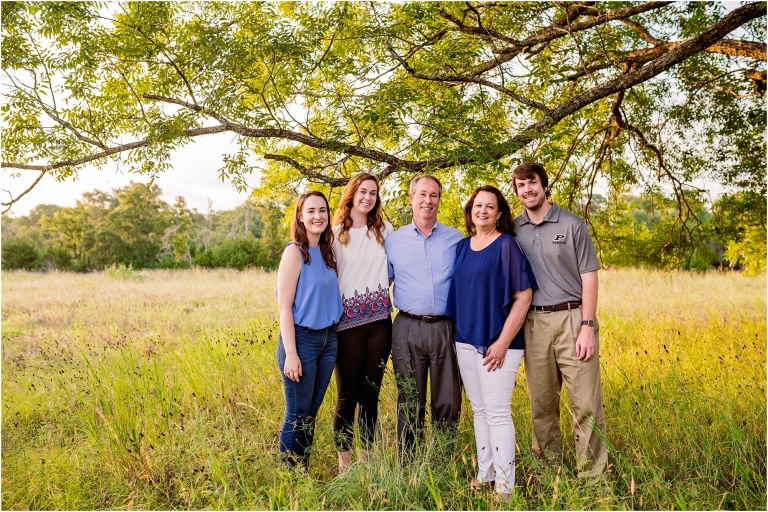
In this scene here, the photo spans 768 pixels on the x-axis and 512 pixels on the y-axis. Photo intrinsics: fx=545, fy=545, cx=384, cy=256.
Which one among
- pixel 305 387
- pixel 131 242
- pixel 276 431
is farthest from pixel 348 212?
pixel 131 242

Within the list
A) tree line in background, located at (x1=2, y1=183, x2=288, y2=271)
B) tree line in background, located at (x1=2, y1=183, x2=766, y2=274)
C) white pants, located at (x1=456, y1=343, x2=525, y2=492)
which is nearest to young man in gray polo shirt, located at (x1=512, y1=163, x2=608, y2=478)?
white pants, located at (x1=456, y1=343, x2=525, y2=492)

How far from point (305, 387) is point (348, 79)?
4249mm

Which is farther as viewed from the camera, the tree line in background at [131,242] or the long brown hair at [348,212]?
the tree line in background at [131,242]

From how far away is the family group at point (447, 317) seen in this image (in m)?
3.58

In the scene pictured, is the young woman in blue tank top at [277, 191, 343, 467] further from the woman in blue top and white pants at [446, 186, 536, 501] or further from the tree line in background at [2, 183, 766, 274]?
the tree line in background at [2, 183, 766, 274]

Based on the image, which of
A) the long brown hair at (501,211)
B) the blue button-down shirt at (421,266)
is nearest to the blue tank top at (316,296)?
the blue button-down shirt at (421,266)

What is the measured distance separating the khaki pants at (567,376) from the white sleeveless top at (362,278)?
3.43 ft

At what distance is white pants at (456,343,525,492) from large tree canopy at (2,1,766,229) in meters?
1.72

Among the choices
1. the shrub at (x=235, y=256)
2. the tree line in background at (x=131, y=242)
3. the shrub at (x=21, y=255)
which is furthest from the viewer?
the tree line in background at (x=131, y=242)

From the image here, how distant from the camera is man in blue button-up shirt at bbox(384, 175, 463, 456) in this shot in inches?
148

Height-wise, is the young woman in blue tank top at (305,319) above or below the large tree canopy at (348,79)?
below

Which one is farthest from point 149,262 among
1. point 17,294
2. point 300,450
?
point 300,450

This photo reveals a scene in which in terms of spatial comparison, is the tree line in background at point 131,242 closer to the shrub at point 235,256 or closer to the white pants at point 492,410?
the shrub at point 235,256

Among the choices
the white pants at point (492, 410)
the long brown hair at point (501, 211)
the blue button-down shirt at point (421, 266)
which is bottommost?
the white pants at point (492, 410)
